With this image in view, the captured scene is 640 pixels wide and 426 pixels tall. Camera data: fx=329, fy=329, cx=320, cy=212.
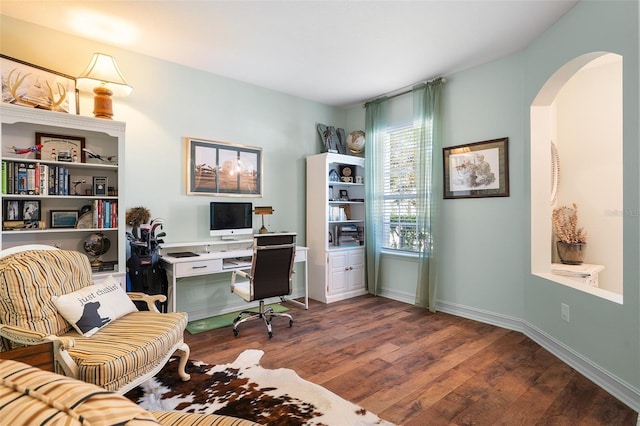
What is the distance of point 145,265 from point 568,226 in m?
4.30

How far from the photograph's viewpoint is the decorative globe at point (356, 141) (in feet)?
16.0

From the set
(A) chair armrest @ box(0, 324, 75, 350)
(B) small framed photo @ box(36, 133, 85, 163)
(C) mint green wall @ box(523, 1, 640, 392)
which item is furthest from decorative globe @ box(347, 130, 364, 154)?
(A) chair armrest @ box(0, 324, 75, 350)

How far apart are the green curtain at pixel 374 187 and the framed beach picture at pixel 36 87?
3.41 metres

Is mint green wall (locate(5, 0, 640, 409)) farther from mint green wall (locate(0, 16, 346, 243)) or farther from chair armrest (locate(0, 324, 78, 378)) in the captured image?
chair armrest (locate(0, 324, 78, 378))

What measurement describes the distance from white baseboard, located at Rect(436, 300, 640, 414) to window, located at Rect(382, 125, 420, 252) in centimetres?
95

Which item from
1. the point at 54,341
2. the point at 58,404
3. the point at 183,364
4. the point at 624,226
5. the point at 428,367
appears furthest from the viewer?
the point at 428,367

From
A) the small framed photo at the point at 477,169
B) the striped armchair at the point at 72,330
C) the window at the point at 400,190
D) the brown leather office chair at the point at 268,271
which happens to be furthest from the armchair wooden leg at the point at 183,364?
the small framed photo at the point at 477,169

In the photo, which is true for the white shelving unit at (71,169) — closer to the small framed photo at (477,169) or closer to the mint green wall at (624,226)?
the small framed photo at (477,169)

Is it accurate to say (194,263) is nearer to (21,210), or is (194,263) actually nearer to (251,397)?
(21,210)

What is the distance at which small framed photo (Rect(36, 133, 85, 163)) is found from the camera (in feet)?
9.16

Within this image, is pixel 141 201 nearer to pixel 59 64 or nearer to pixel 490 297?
pixel 59 64

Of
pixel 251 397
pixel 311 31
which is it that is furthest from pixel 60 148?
pixel 251 397

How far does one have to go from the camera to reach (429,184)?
4012 millimetres

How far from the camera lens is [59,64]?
2.98 m
